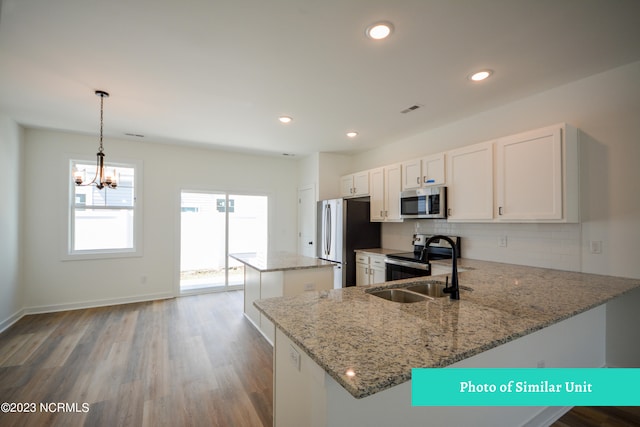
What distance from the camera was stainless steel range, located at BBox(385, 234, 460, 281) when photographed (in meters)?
3.33

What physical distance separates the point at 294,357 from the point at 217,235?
445 centimetres

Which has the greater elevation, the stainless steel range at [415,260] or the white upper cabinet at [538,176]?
the white upper cabinet at [538,176]

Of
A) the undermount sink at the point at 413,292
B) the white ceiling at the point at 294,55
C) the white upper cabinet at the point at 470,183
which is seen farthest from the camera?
the white upper cabinet at the point at 470,183

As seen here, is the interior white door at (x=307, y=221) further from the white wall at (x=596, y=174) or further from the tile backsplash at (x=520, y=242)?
the white wall at (x=596, y=174)

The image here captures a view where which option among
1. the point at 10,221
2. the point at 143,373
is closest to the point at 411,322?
the point at 143,373

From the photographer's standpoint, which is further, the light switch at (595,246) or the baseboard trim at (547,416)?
the light switch at (595,246)

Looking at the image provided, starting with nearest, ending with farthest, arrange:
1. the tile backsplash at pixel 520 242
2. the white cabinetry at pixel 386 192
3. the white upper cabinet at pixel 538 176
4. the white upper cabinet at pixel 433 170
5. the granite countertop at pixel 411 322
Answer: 1. the granite countertop at pixel 411 322
2. the white upper cabinet at pixel 538 176
3. the tile backsplash at pixel 520 242
4. the white upper cabinet at pixel 433 170
5. the white cabinetry at pixel 386 192

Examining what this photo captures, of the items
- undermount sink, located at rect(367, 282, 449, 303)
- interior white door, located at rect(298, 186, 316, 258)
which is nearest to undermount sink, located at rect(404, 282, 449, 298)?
undermount sink, located at rect(367, 282, 449, 303)

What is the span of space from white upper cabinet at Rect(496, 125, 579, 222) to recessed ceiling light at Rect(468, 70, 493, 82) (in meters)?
0.67

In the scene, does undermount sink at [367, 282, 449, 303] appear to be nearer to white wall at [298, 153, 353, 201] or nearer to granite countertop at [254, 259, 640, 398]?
granite countertop at [254, 259, 640, 398]

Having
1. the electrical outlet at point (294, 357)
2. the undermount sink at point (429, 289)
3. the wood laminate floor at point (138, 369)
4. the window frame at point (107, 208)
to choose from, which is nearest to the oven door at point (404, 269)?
the undermount sink at point (429, 289)

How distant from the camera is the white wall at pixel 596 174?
228cm

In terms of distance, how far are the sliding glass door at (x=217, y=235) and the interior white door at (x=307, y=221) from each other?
0.73 metres

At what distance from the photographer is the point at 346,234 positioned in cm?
440
